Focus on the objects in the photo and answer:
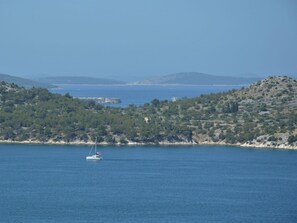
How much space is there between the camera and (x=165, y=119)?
4862 inches

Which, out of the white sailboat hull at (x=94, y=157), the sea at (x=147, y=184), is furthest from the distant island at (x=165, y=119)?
the white sailboat hull at (x=94, y=157)

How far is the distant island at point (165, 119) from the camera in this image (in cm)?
11331

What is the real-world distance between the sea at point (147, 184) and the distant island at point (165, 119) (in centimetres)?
370

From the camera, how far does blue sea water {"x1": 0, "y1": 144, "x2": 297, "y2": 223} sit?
6712cm

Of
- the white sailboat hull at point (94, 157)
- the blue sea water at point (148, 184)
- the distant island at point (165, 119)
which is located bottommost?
the blue sea water at point (148, 184)

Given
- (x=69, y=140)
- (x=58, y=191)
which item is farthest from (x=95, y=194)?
(x=69, y=140)

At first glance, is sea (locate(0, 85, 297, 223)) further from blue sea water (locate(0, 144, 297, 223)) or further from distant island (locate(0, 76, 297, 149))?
distant island (locate(0, 76, 297, 149))

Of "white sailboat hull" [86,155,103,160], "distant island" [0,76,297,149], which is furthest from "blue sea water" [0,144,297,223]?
"distant island" [0,76,297,149]

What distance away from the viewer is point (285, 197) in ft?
247

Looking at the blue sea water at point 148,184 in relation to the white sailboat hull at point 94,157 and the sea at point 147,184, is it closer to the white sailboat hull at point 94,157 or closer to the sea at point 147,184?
the sea at point 147,184

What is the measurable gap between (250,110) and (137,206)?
56.3 meters

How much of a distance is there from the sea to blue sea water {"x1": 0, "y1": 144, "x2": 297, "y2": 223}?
0.19 feet

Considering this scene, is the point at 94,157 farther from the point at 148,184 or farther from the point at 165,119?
the point at 165,119

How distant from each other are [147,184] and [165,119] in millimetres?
42700
